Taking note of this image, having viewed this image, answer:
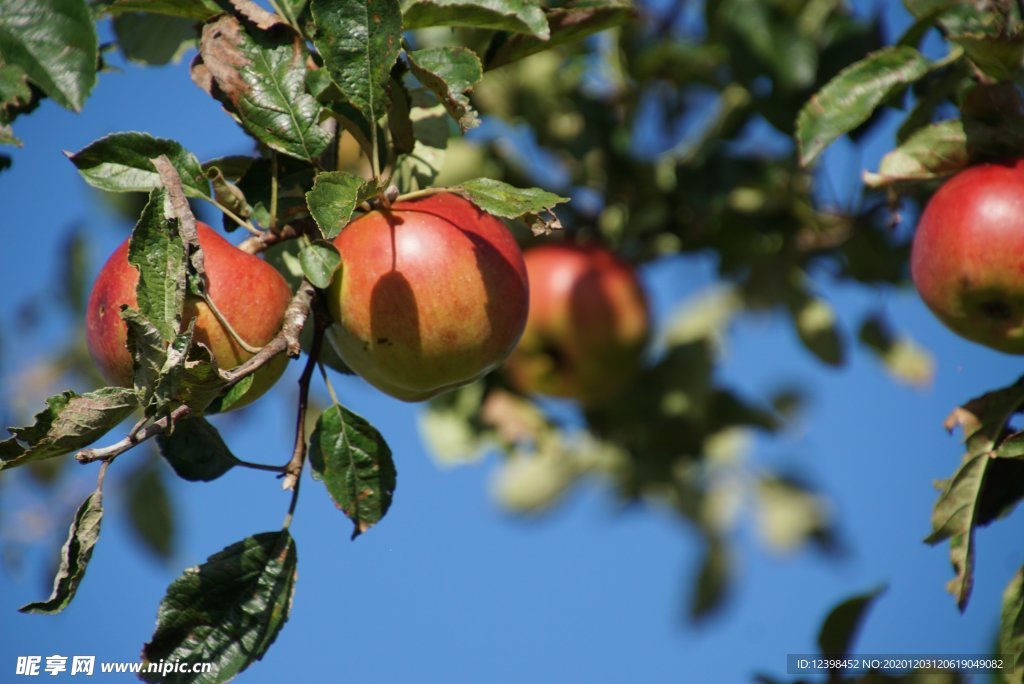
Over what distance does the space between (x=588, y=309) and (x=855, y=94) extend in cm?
87

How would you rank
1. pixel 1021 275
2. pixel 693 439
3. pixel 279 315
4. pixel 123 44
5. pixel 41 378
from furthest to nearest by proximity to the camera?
pixel 41 378, pixel 693 439, pixel 123 44, pixel 1021 275, pixel 279 315

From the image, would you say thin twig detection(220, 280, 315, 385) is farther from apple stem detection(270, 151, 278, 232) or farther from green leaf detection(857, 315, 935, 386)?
green leaf detection(857, 315, 935, 386)

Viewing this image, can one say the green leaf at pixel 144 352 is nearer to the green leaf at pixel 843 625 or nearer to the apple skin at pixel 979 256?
the apple skin at pixel 979 256

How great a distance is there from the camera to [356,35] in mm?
1086

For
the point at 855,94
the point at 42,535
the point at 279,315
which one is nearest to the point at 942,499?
the point at 855,94

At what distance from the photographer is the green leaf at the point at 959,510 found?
133cm

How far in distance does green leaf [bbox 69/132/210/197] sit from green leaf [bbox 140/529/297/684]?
1.35 feet

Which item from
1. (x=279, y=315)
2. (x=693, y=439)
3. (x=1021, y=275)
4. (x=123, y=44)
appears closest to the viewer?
(x=279, y=315)

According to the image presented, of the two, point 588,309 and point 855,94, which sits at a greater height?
point 855,94

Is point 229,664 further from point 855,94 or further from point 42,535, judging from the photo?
point 42,535

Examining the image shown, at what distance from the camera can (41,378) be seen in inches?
101

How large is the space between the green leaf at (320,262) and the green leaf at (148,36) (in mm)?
572

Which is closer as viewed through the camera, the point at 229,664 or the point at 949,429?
the point at 229,664

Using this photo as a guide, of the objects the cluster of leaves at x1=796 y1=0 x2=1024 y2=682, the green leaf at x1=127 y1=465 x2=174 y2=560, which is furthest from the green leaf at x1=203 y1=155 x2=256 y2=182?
the green leaf at x1=127 y1=465 x2=174 y2=560
